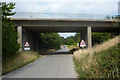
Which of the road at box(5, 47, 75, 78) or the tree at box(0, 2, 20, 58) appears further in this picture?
the tree at box(0, 2, 20, 58)

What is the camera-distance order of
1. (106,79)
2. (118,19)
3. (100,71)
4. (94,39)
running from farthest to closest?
(94,39), (100,71), (106,79), (118,19)

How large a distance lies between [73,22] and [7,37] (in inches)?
569

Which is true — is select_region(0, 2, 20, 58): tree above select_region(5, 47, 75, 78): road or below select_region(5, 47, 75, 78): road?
above

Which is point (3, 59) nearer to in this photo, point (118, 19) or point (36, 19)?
point (118, 19)

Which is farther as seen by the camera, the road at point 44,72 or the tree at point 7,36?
the tree at point 7,36

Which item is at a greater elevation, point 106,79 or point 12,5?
point 12,5

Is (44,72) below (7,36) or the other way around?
below

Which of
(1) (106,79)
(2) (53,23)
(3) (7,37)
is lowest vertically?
(1) (106,79)

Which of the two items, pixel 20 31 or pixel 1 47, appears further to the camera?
pixel 20 31

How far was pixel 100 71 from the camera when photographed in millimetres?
Result: 5926

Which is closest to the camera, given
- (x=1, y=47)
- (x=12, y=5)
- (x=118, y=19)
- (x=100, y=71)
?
(x=118, y=19)

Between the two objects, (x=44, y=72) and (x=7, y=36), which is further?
(x=7, y=36)

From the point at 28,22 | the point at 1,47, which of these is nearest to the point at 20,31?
the point at 28,22

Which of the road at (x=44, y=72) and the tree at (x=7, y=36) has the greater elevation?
the tree at (x=7, y=36)
